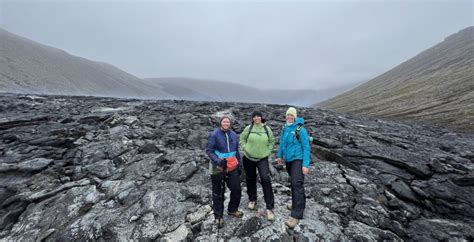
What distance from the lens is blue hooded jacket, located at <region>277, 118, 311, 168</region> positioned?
666 centimetres

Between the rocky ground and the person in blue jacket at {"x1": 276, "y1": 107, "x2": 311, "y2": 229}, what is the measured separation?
1.76 feet

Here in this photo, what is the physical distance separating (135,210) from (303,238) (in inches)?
226

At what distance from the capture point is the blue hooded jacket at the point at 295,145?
6656 millimetres

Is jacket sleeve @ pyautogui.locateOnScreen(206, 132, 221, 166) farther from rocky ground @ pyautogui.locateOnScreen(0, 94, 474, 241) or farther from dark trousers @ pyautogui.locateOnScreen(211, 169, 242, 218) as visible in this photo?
rocky ground @ pyautogui.locateOnScreen(0, 94, 474, 241)

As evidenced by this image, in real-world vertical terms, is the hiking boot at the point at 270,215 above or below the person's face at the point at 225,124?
below

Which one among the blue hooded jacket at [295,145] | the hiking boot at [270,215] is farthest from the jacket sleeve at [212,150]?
the hiking boot at [270,215]

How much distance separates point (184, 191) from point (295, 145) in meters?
4.84

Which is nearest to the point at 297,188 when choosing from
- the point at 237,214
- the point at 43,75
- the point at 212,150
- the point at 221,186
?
the point at 237,214

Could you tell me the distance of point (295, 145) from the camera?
6789mm

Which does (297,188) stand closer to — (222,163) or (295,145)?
(295,145)

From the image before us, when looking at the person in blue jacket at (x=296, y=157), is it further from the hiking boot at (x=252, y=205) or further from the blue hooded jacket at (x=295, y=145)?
the hiking boot at (x=252, y=205)

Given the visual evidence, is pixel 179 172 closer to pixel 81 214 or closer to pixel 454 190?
pixel 81 214

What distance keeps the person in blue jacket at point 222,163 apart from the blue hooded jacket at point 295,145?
1.54m

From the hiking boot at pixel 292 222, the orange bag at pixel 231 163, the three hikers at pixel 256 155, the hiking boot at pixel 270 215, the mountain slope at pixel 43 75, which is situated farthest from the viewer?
the mountain slope at pixel 43 75
